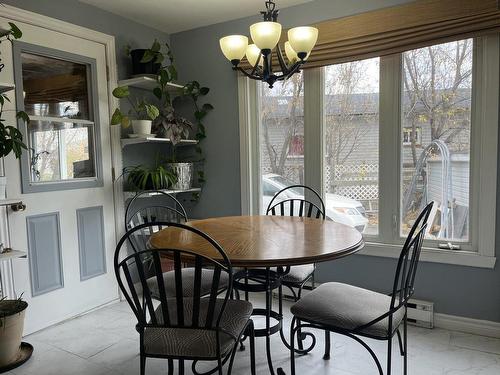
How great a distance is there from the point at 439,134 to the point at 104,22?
8.67ft

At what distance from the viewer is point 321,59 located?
109 inches

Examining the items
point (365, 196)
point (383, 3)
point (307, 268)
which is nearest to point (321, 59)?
point (383, 3)

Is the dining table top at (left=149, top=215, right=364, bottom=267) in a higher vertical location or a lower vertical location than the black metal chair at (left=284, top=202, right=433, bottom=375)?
higher

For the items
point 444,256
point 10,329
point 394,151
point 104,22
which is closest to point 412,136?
point 394,151

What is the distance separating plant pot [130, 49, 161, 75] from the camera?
3033 millimetres

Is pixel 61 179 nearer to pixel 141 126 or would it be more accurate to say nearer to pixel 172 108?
pixel 141 126

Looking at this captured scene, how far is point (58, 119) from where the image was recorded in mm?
2668

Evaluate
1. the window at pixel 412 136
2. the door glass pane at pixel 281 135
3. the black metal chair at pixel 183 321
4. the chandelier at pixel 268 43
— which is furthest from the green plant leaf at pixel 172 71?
the black metal chair at pixel 183 321

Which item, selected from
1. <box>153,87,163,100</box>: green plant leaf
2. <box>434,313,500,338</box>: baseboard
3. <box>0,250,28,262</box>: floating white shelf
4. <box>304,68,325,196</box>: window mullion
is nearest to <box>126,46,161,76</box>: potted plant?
<box>153,87,163,100</box>: green plant leaf

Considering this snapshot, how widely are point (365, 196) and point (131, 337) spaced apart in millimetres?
1937

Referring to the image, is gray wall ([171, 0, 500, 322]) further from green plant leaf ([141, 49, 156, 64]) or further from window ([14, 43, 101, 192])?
window ([14, 43, 101, 192])

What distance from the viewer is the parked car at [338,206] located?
9.41 feet

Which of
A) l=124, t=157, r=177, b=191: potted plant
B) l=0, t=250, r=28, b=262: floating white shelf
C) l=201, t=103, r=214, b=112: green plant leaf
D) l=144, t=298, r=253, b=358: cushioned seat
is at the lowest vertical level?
l=144, t=298, r=253, b=358: cushioned seat

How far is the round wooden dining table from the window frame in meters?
0.75
